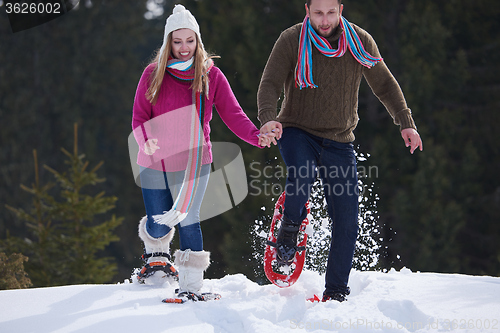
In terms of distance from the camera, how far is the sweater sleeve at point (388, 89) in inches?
111

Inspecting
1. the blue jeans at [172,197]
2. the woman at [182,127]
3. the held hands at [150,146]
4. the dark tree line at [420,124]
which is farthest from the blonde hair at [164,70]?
the dark tree line at [420,124]

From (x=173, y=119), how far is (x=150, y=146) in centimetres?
21

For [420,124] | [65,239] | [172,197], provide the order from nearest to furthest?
[172,197], [65,239], [420,124]

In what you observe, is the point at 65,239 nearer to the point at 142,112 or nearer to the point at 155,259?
the point at 155,259

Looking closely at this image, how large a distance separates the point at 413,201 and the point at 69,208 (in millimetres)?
4713

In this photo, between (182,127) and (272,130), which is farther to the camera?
(182,127)

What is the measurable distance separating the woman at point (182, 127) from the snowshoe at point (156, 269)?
29 centimetres

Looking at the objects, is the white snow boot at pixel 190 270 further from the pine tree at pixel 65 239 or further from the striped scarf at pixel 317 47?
the pine tree at pixel 65 239

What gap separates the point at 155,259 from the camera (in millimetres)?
3068

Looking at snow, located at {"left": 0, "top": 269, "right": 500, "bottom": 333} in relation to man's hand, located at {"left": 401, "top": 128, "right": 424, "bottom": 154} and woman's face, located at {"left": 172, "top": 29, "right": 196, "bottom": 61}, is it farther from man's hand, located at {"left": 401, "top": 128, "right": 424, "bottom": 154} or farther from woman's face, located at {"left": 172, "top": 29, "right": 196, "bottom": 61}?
woman's face, located at {"left": 172, "top": 29, "right": 196, "bottom": 61}

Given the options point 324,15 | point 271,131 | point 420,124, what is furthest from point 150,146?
point 420,124

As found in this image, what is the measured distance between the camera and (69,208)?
5785 mm

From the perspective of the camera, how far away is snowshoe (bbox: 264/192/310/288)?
9.21ft

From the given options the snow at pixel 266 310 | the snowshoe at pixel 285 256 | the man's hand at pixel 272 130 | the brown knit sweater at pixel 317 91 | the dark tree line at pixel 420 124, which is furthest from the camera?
the dark tree line at pixel 420 124
